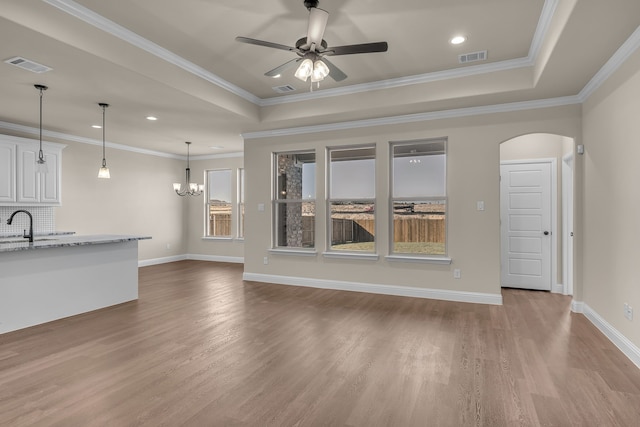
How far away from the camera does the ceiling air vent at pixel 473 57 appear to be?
388 centimetres

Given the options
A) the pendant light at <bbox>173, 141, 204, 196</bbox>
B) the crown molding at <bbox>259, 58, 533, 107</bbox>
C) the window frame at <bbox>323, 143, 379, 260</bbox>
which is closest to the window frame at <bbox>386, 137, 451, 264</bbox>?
the window frame at <bbox>323, 143, 379, 260</bbox>

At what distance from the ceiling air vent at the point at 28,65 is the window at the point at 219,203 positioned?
17.6 ft

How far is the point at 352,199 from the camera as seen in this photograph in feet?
18.7

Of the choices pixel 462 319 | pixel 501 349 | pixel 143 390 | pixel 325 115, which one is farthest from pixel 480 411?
pixel 325 115

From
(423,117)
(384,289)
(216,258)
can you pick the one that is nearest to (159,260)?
(216,258)

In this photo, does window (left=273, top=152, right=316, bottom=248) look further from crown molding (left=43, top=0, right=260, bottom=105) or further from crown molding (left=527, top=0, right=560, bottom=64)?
crown molding (left=527, top=0, right=560, bottom=64)

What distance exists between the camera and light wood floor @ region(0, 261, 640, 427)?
2.16m

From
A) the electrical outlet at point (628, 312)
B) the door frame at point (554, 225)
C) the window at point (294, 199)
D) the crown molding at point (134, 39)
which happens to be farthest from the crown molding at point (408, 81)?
the electrical outlet at point (628, 312)

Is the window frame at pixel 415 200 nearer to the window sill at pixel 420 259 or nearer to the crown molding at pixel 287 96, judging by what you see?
the window sill at pixel 420 259

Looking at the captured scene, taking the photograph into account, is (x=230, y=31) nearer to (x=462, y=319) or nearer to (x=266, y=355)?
(x=266, y=355)

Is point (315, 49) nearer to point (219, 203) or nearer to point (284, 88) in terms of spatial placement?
point (284, 88)

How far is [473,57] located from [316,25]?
88.3 inches

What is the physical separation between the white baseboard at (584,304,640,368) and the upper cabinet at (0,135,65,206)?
24.1 ft

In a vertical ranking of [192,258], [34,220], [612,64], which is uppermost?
[612,64]
